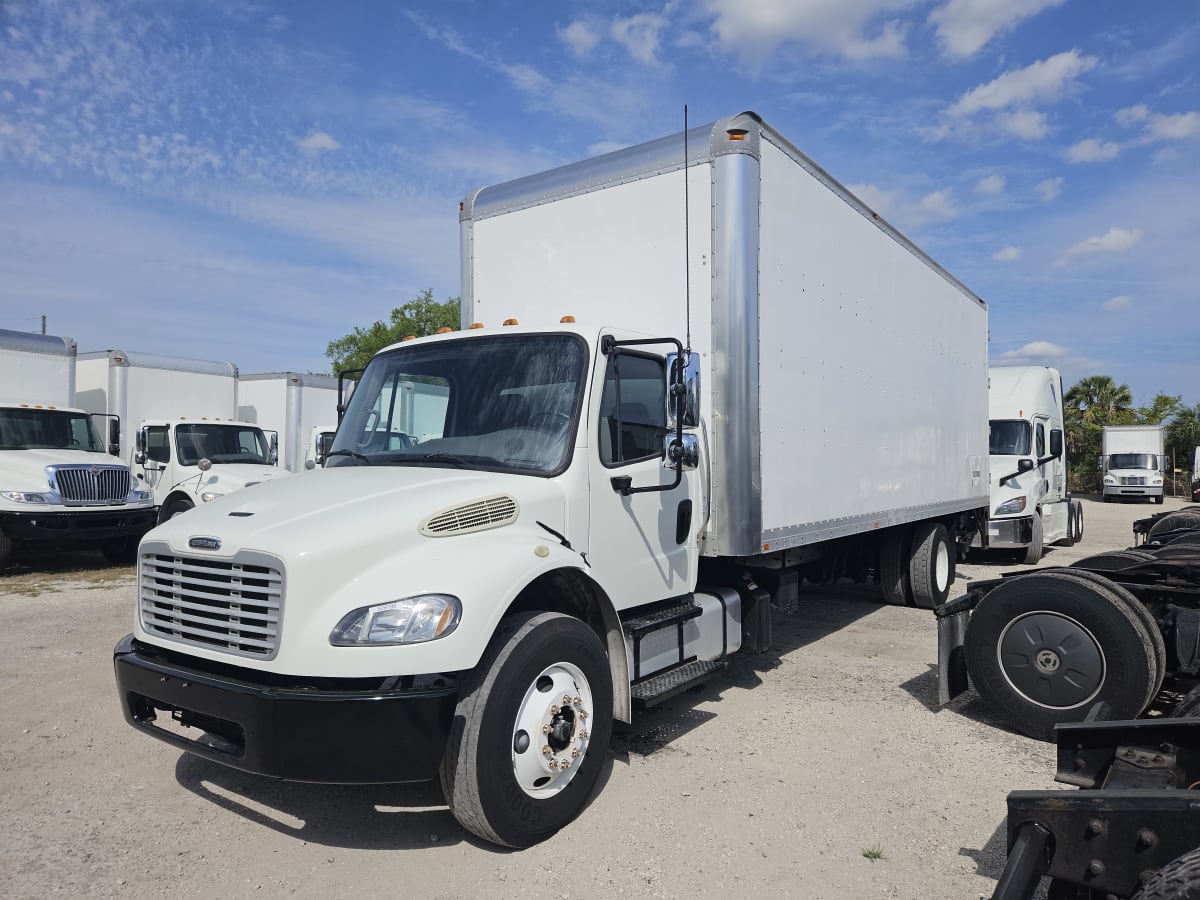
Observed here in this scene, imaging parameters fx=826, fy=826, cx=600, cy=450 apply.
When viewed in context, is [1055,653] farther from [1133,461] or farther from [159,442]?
[1133,461]

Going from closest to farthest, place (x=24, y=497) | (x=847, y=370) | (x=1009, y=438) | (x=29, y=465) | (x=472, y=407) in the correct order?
(x=472, y=407) → (x=847, y=370) → (x=24, y=497) → (x=29, y=465) → (x=1009, y=438)

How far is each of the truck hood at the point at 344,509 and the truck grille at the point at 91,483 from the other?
911 centimetres

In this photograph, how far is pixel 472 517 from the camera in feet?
12.4

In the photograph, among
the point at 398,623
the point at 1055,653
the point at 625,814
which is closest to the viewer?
the point at 398,623

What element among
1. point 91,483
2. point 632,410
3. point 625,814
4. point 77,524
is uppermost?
point 632,410

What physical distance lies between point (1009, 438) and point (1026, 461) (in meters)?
0.79

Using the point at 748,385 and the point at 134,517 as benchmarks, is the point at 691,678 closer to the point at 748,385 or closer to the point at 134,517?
the point at 748,385

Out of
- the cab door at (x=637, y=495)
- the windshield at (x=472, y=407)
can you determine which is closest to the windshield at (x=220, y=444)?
the windshield at (x=472, y=407)

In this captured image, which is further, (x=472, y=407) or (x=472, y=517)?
(x=472, y=407)

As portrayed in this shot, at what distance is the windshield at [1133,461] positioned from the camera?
33.2 metres

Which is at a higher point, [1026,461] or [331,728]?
[1026,461]

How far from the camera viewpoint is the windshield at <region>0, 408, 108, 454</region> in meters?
12.1

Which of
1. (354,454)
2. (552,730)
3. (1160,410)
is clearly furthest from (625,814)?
(1160,410)

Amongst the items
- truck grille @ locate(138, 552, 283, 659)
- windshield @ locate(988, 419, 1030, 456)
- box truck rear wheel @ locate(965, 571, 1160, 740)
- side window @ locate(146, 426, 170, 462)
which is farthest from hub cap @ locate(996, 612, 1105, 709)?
side window @ locate(146, 426, 170, 462)
